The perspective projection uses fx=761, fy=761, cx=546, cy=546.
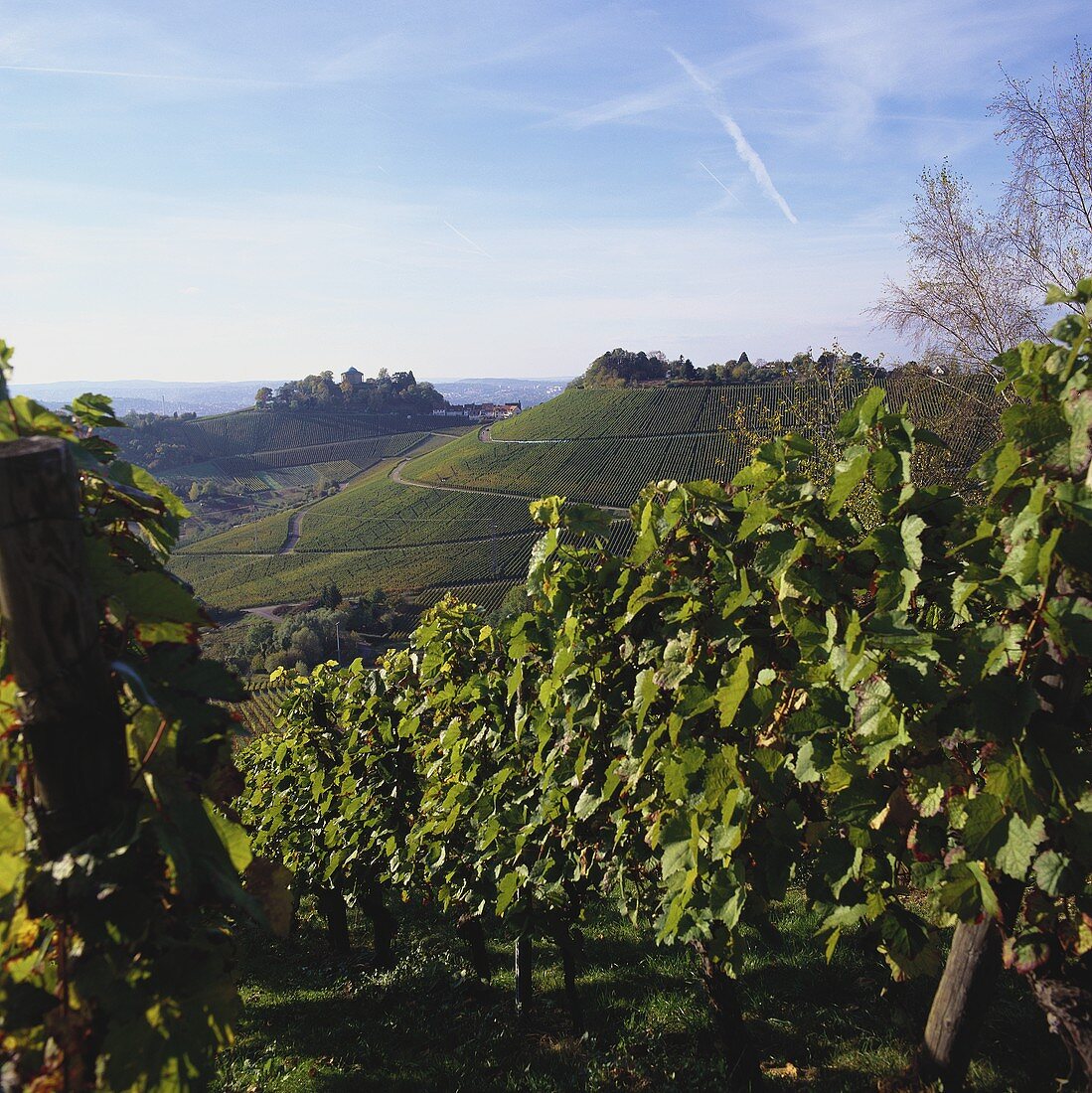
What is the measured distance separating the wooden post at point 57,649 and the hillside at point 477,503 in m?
52.9

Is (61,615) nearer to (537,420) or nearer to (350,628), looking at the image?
(350,628)

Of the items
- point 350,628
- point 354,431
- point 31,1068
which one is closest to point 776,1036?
point 31,1068

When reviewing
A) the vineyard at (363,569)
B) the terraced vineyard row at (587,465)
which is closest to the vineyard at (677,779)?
the vineyard at (363,569)

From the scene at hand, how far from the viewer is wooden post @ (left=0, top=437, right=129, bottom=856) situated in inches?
59.2

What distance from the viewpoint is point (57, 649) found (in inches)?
61.1

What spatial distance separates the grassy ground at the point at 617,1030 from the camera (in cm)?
391

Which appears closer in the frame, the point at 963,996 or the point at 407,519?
the point at 963,996

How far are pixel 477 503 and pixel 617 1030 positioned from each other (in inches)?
3036

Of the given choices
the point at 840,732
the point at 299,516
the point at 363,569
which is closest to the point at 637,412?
the point at 363,569

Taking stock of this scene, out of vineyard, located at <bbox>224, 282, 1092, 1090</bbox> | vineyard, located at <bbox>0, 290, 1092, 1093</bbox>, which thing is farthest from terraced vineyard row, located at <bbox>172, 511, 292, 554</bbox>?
vineyard, located at <bbox>224, 282, 1092, 1090</bbox>

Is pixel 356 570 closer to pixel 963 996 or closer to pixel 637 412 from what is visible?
pixel 637 412

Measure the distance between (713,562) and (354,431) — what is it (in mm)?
142980

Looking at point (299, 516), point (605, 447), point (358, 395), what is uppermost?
point (358, 395)

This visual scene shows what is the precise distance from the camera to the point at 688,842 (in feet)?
9.86
